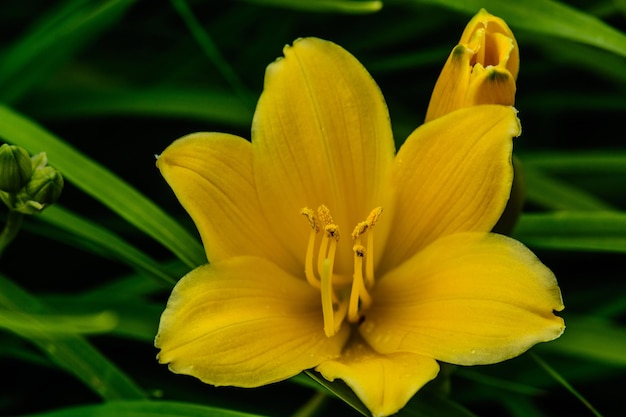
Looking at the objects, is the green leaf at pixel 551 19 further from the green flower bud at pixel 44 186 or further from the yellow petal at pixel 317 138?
the green flower bud at pixel 44 186

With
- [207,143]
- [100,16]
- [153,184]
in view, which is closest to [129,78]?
[153,184]

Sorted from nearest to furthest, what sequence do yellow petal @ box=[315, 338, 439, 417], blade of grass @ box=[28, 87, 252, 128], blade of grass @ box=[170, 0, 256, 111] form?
1. yellow petal @ box=[315, 338, 439, 417]
2. blade of grass @ box=[170, 0, 256, 111]
3. blade of grass @ box=[28, 87, 252, 128]

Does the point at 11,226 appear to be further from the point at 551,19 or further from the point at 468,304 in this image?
the point at 551,19

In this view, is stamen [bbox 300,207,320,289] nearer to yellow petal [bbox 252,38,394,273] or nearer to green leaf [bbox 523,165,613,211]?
yellow petal [bbox 252,38,394,273]

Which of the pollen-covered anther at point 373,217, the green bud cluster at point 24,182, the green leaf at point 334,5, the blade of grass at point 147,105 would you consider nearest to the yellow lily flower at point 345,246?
the pollen-covered anther at point 373,217

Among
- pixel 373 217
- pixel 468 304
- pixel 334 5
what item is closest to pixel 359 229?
pixel 373 217

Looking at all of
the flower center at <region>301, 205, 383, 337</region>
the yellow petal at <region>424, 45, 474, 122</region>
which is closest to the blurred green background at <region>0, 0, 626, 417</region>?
the flower center at <region>301, 205, 383, 337</region>
